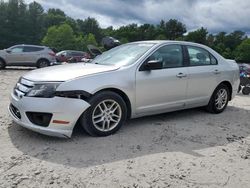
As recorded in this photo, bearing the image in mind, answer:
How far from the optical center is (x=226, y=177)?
11.9ft

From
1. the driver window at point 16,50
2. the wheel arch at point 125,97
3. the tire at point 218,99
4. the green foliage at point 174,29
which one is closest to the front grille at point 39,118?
the wheel arch at point 125,97

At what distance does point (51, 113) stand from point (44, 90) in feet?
1.10

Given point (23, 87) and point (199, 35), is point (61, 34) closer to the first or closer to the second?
point (199, 35)

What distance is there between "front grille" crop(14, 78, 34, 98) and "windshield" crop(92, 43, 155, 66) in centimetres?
143

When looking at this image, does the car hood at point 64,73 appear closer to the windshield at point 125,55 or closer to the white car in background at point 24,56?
the windshield at point 125,55

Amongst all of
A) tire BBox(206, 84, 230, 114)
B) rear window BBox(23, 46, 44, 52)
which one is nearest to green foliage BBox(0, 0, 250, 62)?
rear window BBox(23, 46, 44, 52)

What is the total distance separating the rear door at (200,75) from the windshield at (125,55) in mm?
984

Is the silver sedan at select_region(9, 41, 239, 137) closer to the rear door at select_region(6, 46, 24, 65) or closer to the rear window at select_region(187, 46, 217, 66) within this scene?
the rear window at select_region(187, 46, 217, 66)

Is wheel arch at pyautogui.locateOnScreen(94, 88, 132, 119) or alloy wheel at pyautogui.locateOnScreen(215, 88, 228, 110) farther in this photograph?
alloy wheel at pyautogui.locateOnScreen(215, 88, 228, 110)

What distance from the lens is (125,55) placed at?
17.9 feet

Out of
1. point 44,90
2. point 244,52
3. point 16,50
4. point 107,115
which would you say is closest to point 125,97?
point 107,115

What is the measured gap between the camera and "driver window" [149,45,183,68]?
5403mm

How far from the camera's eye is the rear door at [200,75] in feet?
19.3

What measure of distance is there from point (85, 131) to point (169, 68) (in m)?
1.92
